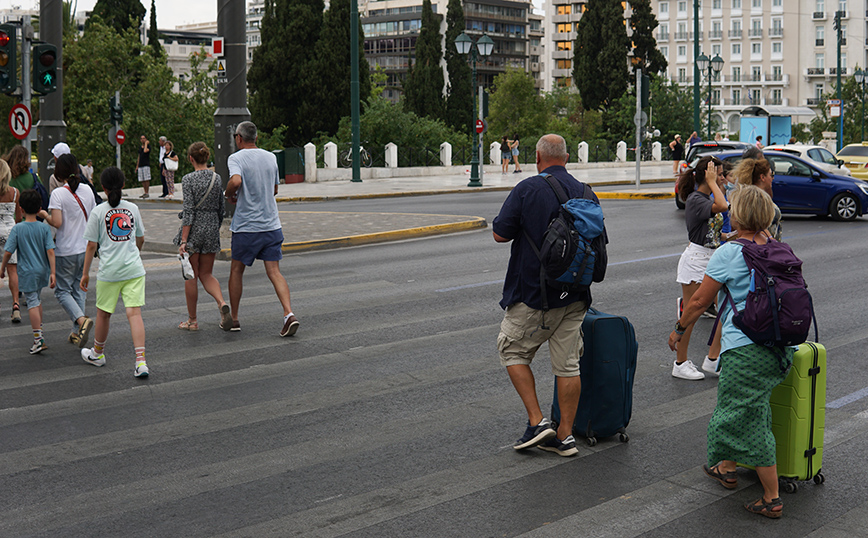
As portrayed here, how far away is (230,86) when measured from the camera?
619 inches

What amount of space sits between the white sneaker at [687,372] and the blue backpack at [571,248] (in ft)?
7.69

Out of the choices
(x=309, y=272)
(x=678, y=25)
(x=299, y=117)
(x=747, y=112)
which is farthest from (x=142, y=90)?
(x=678, y=25)

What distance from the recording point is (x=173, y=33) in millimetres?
144375

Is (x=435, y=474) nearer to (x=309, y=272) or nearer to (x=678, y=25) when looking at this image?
(x=309, y=272)

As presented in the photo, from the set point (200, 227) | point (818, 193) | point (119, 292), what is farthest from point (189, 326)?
point (818, 193)

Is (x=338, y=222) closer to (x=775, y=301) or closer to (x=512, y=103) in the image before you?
(x=775, y=301)

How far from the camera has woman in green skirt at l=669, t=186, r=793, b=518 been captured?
478 cm

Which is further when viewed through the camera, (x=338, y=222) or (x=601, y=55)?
(x=601, y=55)

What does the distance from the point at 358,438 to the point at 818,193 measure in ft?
56.3

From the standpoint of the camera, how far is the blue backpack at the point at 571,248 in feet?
17.5

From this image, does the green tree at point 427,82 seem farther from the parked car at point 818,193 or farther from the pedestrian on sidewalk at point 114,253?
the pedestrian on sidewalk at point 114,253

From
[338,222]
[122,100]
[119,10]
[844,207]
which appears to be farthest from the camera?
[119,10]

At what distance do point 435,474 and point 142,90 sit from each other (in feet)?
145

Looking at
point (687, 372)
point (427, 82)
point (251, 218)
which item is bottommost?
point (687, 372)
